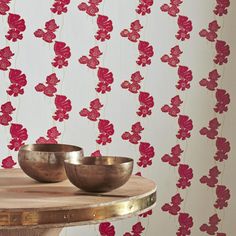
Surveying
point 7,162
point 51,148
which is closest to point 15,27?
point 7,162

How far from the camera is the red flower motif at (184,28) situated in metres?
3.11

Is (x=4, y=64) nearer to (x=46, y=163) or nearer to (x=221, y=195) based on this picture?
(x=46, y=163)

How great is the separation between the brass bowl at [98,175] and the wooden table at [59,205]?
0.03 meters

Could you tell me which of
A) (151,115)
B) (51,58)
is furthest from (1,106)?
(151,115)

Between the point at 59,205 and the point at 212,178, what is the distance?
1665 millimetres

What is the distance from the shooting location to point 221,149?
3205 millimetres

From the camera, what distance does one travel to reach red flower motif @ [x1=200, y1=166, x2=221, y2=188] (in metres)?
3.20

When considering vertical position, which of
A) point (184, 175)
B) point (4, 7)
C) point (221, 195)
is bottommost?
point (221, 195)

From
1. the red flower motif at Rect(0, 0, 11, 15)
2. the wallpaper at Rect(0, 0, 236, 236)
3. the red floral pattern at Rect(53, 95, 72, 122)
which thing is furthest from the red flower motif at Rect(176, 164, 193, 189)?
the red flower motif at Rect(0, 0, 11, 15)

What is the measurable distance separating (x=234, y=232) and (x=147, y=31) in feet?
3.83

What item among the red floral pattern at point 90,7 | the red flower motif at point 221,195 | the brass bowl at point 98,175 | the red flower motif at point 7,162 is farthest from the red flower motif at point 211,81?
the brass bowl at point 98,175

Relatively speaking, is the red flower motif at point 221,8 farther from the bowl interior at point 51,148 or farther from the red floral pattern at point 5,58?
the bowl interior at point 51,148

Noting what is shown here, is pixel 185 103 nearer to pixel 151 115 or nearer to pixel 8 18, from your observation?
pixel 151 115

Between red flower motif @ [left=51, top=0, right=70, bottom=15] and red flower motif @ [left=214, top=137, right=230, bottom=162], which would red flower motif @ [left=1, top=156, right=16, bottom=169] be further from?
red flower motif @ [left=214, top=137, right=230, bottom=162]
